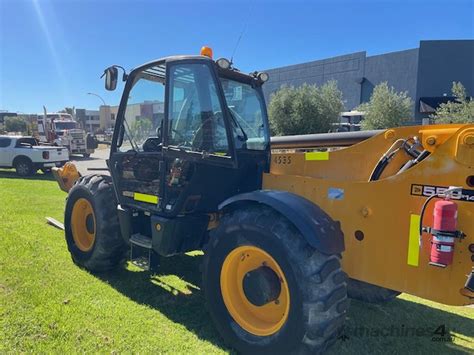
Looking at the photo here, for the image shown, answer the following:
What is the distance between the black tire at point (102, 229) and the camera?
4898 millimetres

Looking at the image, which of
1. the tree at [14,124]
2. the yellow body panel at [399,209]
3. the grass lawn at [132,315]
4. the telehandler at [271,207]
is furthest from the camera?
the tree at [14,124]

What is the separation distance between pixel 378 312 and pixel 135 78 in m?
3.82

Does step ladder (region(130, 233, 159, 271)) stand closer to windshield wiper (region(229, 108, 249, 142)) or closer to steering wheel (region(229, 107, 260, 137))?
windshield wiper (region(229, 108, 249, 142))

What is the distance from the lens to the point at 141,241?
4426mm

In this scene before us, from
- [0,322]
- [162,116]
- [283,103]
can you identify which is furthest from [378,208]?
[283,103]

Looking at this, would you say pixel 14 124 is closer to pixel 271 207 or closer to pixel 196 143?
pixel 196 143

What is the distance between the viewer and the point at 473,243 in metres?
2.62

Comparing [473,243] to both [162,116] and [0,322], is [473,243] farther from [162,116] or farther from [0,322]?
[0,322]

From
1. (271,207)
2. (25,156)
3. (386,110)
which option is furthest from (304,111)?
(271,207)

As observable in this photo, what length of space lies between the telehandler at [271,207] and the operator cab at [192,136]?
0.5 inches

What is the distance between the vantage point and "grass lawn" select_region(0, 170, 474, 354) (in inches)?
138

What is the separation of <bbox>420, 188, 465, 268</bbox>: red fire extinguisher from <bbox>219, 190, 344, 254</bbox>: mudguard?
662 millimetres

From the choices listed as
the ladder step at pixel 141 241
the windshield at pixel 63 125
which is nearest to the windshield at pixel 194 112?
the ladder step at pixel 141 241

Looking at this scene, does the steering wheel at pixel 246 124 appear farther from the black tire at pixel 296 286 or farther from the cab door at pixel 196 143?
the black tire at pixel 296 286
